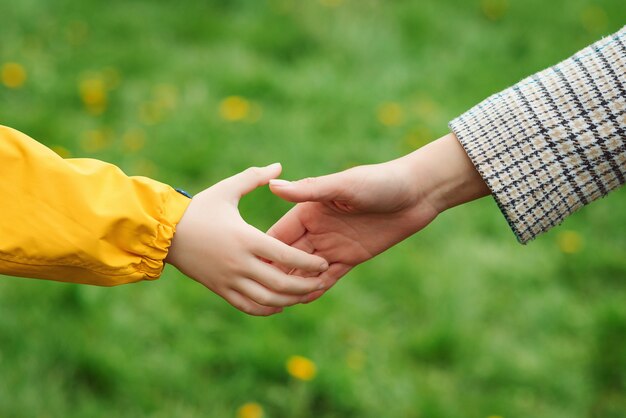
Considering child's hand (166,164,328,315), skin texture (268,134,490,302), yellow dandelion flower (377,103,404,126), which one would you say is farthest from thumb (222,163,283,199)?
yellow dandelion flower (377,103,404,126)

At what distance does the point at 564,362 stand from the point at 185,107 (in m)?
1.69

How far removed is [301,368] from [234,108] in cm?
130

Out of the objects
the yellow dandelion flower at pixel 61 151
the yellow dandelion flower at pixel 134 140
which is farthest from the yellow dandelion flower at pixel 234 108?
the yellow dandelion flower at pixel 61 151

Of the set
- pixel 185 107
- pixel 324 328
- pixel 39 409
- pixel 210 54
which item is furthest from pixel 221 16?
pixel 39 409

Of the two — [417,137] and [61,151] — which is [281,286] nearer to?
[61,151]

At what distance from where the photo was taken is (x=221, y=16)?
355 centimetres

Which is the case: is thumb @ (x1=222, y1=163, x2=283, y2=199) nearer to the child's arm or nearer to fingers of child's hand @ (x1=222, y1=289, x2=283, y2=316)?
the child's arm

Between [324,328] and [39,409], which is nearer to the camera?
[39,409]

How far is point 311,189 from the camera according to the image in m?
1.49

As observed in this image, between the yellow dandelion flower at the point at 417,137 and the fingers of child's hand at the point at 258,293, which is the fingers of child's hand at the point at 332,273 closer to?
the fingers of child's hand at the point at 258,293

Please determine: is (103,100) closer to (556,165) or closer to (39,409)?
(39,409)

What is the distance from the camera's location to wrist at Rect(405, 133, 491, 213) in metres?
1.62

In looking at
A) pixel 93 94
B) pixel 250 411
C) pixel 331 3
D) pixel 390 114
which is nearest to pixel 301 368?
pixel 250 411

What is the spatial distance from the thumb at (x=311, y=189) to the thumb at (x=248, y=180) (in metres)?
0.03
